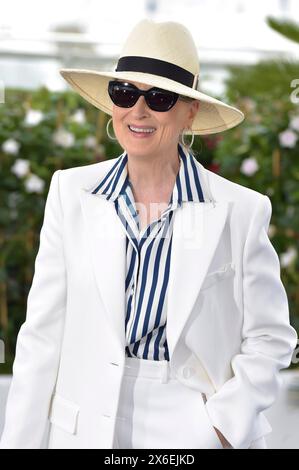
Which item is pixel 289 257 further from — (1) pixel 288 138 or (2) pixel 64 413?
(2) pixel 64 413

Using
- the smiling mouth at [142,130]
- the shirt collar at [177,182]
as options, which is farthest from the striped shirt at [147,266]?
the smiling mouth at [142,130]

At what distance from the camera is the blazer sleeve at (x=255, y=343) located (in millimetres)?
1896

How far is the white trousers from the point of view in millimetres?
1860

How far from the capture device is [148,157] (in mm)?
1900

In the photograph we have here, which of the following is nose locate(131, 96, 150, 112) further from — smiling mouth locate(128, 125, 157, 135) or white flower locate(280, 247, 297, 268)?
white flower locate(280, 247, 297, 268)

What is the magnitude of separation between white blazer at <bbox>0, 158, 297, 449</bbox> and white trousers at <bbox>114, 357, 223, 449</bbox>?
1.0 inches

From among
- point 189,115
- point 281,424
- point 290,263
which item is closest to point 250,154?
point 290,263

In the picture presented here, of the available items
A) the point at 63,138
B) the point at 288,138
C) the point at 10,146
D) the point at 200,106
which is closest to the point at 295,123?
the point at 288,138

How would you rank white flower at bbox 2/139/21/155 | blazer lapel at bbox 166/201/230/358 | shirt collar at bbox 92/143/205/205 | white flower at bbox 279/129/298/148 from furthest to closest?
white flower at bbox 279/129/298/148 → white flower at bbox 2/139/21/155 → shirt collar at bbox 92/143/205/205 → blazer lapel at bbox 166/201/230/358

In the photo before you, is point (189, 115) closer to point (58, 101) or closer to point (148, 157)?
point (148, 157)

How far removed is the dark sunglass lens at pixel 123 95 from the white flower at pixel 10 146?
3.21m

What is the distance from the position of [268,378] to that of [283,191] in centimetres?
338

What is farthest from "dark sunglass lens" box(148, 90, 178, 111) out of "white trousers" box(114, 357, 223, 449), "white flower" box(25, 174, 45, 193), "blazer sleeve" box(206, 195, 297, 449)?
"white flower" box(25, 174, 45, 193)

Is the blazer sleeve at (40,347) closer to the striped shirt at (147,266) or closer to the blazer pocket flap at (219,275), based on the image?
the striped shirt at (147,266)
